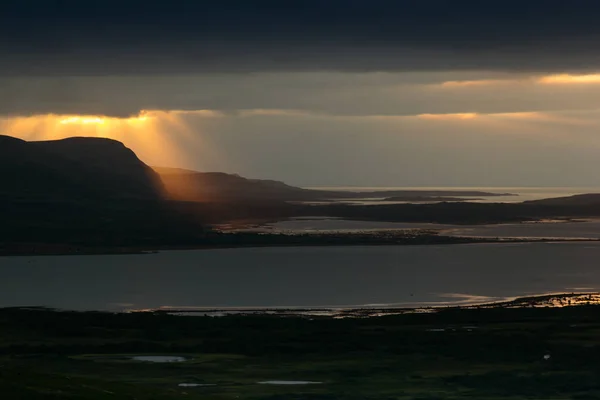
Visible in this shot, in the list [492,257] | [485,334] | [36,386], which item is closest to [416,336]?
[485,334]

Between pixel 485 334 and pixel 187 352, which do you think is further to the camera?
pixel 485 334

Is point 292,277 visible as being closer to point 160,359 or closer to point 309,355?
point 309,355

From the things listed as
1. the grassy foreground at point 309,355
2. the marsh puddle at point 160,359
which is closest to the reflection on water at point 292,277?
the grassy foreground at point 309,355

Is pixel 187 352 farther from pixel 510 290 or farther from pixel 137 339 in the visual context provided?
pixel 510 290

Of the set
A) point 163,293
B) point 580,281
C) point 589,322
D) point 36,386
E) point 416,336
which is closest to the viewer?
point 36,386

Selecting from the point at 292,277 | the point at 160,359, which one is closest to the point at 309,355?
the point at 160,359

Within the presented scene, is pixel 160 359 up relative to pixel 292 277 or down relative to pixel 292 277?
down
